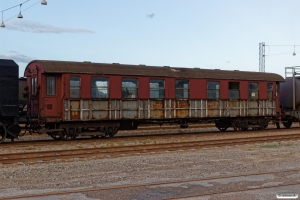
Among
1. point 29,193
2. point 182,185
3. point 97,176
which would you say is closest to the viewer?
point 29,193

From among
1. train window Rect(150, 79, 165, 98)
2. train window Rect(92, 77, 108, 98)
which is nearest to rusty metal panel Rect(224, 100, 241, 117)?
train window Rect(150, 79, 165, 98)

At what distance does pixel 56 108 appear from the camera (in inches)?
725

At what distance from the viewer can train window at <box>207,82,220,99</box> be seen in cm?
→ 2273

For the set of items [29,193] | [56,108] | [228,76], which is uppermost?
[228,76]

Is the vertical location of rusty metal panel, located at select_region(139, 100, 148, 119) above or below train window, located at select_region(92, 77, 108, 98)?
below

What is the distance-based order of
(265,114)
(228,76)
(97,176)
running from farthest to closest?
1. (265,114)
2. (228,76)
3. (97,176)

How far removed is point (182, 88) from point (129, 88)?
309 centimetres

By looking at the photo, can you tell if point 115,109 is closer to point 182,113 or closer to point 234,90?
point 182,113

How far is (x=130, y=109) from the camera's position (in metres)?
20.2

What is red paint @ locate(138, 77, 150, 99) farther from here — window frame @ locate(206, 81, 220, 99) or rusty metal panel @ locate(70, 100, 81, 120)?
window frame @ locate(206, 81, 220, 99)

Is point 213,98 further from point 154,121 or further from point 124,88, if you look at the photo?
point 124,88

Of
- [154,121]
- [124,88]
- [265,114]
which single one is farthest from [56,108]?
[265,114]

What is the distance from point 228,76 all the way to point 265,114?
3.67 metres

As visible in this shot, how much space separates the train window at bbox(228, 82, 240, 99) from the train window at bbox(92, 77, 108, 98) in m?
7.54
